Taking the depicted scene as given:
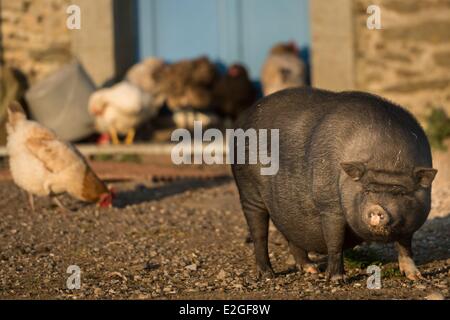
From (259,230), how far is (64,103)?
255 inches

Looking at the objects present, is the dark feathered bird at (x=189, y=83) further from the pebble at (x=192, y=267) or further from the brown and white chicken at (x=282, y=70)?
the pebble at (x=192, y=267)

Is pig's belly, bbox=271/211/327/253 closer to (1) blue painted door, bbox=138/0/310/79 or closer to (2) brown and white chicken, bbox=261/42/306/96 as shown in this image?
(2) brown and white chicken, bbox=261/42/306/96

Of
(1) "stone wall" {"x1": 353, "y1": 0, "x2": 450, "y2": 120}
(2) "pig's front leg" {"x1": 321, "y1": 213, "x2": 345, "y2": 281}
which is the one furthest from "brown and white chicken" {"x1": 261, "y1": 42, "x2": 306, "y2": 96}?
(2) "pig's front leg" {"x1": 321, "y1": 213, "x2": 345, "y2": 281}

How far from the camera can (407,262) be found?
19.9ft

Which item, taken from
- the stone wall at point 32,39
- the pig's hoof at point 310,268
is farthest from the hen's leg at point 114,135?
the pig's hoof at point 310,268

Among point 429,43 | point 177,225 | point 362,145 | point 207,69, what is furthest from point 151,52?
point 362,145

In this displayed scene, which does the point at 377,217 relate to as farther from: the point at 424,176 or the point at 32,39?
the point at 32,39

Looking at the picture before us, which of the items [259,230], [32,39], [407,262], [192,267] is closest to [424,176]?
[407,262]

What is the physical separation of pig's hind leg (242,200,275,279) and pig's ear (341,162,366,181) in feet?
3.81

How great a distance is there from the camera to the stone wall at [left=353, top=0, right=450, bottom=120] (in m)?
12.1

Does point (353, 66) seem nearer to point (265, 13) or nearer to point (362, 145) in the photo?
point (265, 13)

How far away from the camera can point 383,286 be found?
229 inches

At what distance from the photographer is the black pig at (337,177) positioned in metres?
5.51

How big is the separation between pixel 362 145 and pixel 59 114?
749cm
